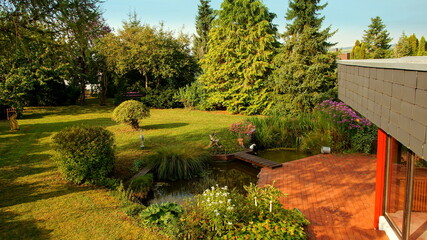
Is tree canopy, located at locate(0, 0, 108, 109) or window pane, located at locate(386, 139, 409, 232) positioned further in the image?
tree canopy, located at locate(0, 0, 108, 109)

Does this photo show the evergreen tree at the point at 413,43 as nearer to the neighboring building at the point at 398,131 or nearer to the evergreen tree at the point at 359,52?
the evergreen tree at the point at 359,52

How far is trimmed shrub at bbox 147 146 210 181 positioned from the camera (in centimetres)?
819

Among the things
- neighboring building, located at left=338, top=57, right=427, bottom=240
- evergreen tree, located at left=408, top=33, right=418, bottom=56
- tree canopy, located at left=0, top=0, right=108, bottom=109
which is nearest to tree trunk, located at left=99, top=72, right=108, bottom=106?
tree canopy, located at left=0, top=0, right=108, bottom=109

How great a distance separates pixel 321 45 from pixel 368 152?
7.42 m

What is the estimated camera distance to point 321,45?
15.2 metres

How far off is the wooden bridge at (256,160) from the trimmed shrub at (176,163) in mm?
1432

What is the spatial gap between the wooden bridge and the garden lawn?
147 centimetres

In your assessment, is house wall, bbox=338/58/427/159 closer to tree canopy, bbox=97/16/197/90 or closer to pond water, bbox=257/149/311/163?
pond water, bbox=257/149/311/163

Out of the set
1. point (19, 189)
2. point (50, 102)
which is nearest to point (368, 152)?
point (19, 189)

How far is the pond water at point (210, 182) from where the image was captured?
7.20 meters

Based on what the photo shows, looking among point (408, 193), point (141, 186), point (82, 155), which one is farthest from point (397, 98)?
point (82, 155)

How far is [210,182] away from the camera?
7.79 meters

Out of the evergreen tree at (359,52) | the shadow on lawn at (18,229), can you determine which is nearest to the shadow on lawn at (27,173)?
the shadow on lawn at (18,229)

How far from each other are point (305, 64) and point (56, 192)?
507 inches
